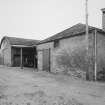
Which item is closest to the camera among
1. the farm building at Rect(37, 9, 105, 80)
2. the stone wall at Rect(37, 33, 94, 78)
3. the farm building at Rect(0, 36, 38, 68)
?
the farm building at Rect(37, 9, 105, 80)

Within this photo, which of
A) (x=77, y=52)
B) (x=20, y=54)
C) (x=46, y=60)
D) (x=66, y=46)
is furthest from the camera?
(x=20, y=54)

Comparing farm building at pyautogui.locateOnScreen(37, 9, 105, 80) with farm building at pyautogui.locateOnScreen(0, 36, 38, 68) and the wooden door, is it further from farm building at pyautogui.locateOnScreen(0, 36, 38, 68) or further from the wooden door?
farm building at pyautogui.locateOnScreen(0, 36, 38, 68)

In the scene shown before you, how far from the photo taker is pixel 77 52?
9.07 metres

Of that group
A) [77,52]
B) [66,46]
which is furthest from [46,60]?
[77,52]

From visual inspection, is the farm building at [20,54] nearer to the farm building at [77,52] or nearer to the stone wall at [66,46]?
the stone wall at [66,46]

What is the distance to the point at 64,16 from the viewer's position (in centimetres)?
2259

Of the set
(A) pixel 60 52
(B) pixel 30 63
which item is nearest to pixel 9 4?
(B) pixel 30 63

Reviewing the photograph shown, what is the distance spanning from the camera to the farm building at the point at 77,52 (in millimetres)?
8156

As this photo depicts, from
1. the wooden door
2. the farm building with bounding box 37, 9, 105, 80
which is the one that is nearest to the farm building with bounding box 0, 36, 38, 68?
the wooden door

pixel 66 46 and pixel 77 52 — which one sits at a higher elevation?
pixel 66 46

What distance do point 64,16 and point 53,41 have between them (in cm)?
1297

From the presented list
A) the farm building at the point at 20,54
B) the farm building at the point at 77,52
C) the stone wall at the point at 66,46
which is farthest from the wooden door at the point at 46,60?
the farm building at the point at 20,54

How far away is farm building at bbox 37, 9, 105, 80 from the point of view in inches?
321

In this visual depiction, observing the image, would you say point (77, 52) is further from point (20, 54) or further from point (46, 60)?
point (20, 54)
